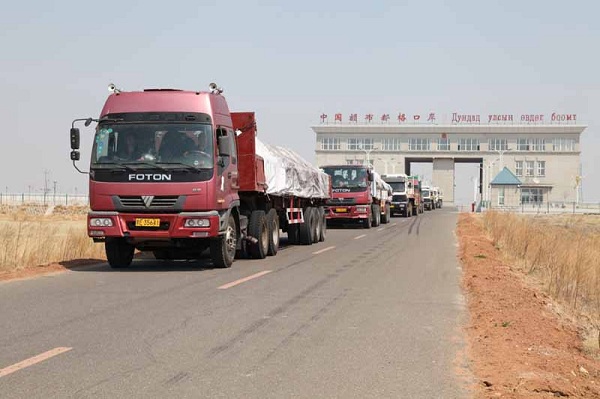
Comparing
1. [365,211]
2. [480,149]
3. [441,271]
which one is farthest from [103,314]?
[480,149]

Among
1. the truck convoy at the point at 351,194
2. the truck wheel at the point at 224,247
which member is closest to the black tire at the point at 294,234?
the truck wheel at the point at 224,247

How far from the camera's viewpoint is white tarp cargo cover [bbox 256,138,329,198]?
1711 centimetres

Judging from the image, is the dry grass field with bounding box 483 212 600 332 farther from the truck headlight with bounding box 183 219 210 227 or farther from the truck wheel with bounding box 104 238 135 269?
the truck wheel with bounding box 104 238 135 269

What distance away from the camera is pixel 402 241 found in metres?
23.6

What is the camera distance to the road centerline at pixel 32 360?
5714 mm

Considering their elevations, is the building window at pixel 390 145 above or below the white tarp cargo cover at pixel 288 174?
above

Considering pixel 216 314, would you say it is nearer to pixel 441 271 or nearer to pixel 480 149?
pixel 441 271

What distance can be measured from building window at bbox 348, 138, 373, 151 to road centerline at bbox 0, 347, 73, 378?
10907 cm

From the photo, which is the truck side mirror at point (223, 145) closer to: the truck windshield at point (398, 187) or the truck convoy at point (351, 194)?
the truck convoy at point (351, 194)

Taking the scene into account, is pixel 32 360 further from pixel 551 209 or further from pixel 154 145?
pixel 551 209

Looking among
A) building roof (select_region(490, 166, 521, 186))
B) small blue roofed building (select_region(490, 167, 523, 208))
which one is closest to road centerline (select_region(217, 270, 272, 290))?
building roof (select_region(490, 166, 521, 186))

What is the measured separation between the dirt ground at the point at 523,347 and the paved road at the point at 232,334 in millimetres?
259

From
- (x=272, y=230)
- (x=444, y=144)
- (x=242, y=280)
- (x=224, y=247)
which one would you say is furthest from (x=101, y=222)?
→ (x=444, y=144)

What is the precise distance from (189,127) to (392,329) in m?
6.86
